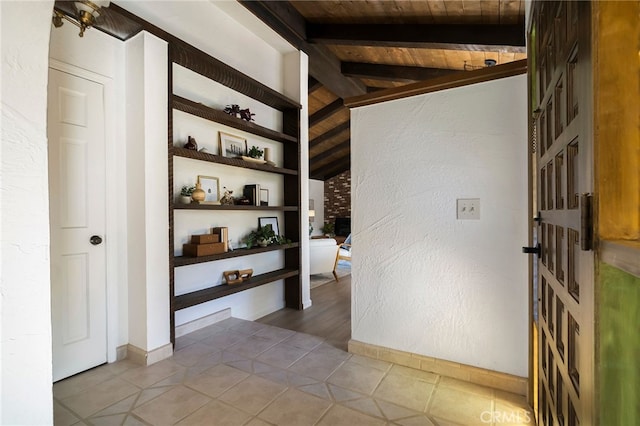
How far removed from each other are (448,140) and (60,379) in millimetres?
2937

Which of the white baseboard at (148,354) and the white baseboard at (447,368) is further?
the white baseboard at (148,354)

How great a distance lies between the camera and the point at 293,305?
3691 millimetres

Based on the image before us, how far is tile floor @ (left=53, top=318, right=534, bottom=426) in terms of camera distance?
1.61m

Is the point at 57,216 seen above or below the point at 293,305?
above

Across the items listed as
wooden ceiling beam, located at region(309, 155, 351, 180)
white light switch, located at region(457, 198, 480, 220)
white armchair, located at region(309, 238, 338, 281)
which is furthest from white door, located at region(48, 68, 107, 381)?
wooden ceiling beam, located at region(309, 155, 351, 180)

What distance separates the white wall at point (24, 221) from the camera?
3.44ft

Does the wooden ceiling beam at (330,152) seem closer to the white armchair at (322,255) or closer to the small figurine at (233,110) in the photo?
the white armchair at (322,255)

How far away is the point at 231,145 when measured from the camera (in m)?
3.15

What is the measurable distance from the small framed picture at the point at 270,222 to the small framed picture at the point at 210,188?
64 cm

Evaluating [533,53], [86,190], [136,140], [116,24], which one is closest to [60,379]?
[86,190]

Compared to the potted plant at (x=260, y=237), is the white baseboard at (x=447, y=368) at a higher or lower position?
lower

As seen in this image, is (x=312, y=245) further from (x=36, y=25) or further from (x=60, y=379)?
(x=36, y=25)

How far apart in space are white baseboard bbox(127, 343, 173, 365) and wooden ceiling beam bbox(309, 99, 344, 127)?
17.7 ft

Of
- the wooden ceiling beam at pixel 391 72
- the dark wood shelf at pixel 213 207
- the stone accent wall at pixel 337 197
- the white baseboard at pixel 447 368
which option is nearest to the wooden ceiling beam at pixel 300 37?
the wooden ceiling beam at pixel 391 72
